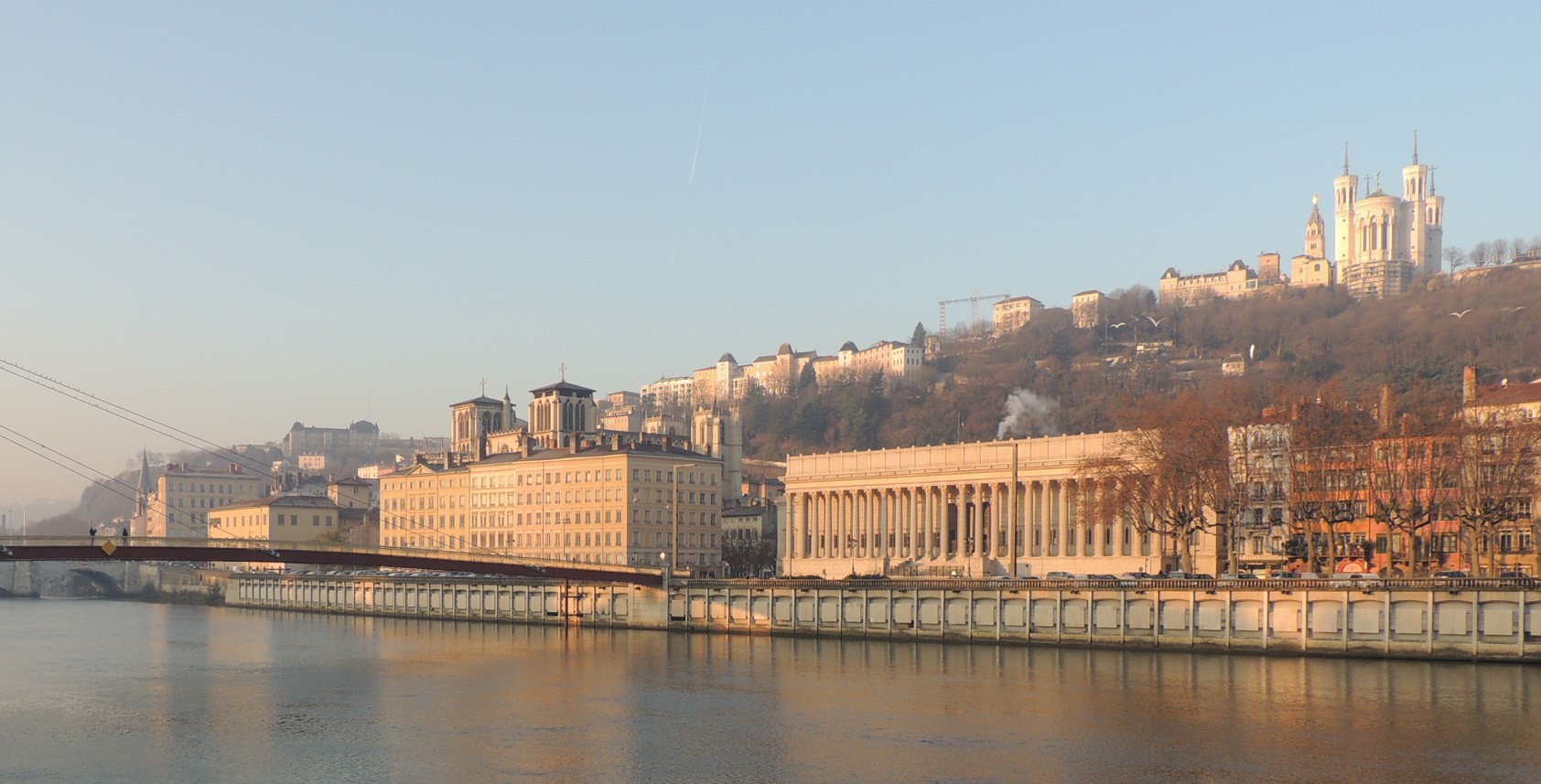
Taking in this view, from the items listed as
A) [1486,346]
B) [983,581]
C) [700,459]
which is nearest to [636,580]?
[983,581]

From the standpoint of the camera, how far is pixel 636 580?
101m

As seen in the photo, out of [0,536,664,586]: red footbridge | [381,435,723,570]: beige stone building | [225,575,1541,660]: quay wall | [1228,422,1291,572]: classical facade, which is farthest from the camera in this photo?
[381,435,723,570]: beige stone building

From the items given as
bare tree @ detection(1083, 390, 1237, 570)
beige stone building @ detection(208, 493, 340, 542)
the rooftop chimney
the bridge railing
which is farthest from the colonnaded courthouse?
beige stone building @ detection(208, 493, 340, 542)

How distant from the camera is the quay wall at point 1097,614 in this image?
68688 mm

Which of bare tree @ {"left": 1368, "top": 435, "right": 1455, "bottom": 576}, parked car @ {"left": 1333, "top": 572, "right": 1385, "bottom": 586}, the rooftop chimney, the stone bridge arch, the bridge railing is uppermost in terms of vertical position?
the rooftop chimney

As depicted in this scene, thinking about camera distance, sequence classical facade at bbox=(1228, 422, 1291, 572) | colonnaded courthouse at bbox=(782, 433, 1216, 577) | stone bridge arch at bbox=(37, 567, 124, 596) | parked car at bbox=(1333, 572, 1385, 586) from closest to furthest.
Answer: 1. parked car at bbox=(1333, 572, 1385, 586)
2. classical facade at bbox=(1228, 422, 1291, 572)
3. colonnaded courthouse at bbox=(782, 433, 1216, 577)
4. stone bridge arch at bbox=(37, 567, 124, 596)

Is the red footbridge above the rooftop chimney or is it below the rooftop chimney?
below

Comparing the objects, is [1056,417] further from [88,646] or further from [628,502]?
[88,646]

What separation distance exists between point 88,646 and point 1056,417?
387ft

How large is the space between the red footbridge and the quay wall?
582 centimetres

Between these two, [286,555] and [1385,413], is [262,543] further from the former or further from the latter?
[1385,413]

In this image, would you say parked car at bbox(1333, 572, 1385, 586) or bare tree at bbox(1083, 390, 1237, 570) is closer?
parked car at bbox(1333, 572, 1385, 586)

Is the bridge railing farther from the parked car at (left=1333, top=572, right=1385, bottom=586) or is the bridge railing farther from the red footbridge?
the parked car at (left=1333, top=572, right=1385, bottom=586)

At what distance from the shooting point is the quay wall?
6869 centimetres
